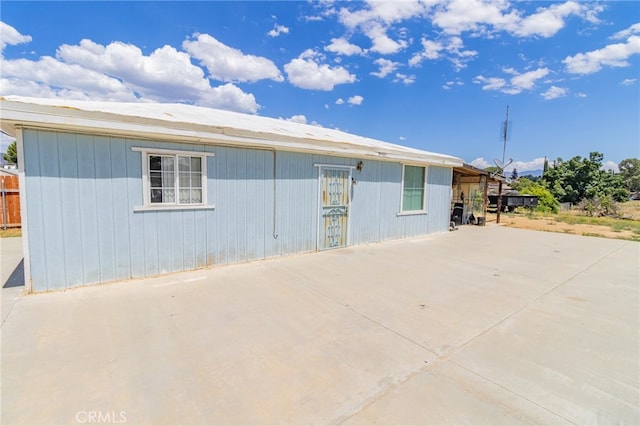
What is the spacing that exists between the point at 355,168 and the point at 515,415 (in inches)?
242

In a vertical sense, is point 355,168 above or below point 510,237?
above

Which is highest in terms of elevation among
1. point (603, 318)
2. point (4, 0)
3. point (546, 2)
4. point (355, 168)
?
point (546, 2)

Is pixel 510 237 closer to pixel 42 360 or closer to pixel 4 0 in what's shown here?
pixel 42 360

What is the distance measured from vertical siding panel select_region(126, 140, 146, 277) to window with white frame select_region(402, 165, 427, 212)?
690 cm

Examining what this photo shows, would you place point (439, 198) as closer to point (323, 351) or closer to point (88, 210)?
point (323, 351)

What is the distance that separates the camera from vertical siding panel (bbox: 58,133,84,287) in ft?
13.3

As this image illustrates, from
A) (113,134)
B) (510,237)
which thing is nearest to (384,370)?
(113,134)

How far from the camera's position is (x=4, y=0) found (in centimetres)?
496

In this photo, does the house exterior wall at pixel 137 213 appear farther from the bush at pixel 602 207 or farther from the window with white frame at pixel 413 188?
the bush at pixel 602 207

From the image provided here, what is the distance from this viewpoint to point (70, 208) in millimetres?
4125

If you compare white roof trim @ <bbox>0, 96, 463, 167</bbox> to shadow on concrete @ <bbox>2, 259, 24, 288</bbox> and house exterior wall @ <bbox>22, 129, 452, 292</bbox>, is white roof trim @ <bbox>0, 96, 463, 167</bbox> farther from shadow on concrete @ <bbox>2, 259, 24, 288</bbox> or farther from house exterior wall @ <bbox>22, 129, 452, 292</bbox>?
shadow on concrete @ <bbox>2, 259, 24, 288</bbox>

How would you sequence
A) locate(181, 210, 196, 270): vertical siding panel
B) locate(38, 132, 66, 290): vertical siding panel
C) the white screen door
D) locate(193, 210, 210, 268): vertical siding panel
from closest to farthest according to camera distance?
locate(38, 132, 66, 290): vertical siding panel, locate(181, 210, 196, 270): vertical siding panel, locate(193, 210, 210, 268): vertical siding panel, the white screen door

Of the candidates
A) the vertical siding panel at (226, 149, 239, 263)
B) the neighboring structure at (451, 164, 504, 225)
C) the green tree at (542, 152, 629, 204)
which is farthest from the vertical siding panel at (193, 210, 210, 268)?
the green tree at (542, 152, 629, 204)

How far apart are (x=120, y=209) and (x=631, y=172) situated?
77235mm
